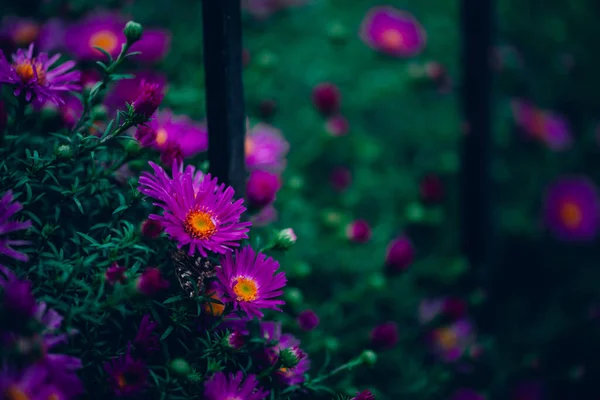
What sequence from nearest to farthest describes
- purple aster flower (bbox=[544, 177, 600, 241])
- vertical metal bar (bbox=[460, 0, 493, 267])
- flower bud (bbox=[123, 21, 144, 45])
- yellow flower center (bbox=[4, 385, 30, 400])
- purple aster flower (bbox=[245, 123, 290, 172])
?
yellow flower center (bbox=[4, 385, 30, 400]) → flower bud (bbox=[123, 21, 144, 45]) → purple aster flower (bbox=[245, 123, 290, 172]) → vertical metal bar (bbox=[460, 0, 493, 267]) → purple aster flower (bbox=[544, 177, 600, 241])

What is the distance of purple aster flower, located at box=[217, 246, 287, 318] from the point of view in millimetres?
782

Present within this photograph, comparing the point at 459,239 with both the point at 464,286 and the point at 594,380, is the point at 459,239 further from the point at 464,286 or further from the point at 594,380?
the point at 594,380

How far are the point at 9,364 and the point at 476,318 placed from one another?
1221 mm

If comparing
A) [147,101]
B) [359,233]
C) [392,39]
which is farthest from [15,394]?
[392,39]

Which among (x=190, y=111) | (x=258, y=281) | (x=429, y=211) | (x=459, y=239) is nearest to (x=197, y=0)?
(x=190, y=111)

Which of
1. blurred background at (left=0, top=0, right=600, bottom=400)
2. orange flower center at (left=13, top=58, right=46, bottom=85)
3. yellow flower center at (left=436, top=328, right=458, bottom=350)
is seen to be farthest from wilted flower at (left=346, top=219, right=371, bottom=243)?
orange flower center at (left=13, top=58, right=46, bottom=85)

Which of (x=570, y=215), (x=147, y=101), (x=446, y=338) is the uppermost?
(x=147, y=101)

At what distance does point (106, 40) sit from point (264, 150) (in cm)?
53

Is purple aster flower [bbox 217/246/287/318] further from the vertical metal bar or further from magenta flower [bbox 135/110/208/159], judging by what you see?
the vertical metal bar

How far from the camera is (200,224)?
31.0 inches

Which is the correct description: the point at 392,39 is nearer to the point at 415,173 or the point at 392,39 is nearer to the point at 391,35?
the point at 391,35

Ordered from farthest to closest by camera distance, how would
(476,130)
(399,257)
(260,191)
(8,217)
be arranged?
1. (476,130)
2. (399,257)
3. (260,191)
4. (8,217)

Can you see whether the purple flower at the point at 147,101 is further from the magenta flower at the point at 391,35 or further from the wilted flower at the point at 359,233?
the magenta flower at the point at 391,35

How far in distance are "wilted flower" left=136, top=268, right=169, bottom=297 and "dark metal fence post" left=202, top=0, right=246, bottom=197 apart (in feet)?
0.84
